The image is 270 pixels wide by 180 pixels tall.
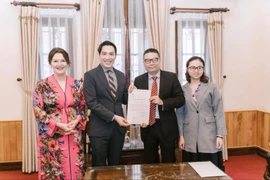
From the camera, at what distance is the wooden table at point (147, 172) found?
1.69 meters

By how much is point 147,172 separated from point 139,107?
689 millimetres

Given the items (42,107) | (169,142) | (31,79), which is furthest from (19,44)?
(169,142)

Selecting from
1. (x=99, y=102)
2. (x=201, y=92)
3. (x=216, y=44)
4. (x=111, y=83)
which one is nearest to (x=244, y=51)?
(x=216, y=44)

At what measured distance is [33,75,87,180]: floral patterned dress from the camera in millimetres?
2127

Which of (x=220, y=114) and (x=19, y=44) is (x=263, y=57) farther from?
(x=19, y=44)

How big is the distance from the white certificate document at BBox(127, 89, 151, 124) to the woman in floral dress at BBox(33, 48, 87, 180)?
0.45 m

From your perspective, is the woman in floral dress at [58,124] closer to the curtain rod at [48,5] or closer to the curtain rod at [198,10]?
the curtain rod at [48,5]

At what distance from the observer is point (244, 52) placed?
4.05 metres

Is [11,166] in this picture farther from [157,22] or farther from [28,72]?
[157,22]

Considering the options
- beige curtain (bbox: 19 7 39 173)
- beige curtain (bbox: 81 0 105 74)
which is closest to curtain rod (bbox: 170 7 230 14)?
beige curtain (bbox: 81 0 105 74)

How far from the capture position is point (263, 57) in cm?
395

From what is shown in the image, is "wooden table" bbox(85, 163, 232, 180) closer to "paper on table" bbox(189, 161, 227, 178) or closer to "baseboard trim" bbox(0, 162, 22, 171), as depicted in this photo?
"paper on table" bbox(189, 161, 227, 178)

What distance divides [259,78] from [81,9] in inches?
112

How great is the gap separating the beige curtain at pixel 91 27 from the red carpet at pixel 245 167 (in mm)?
2300
